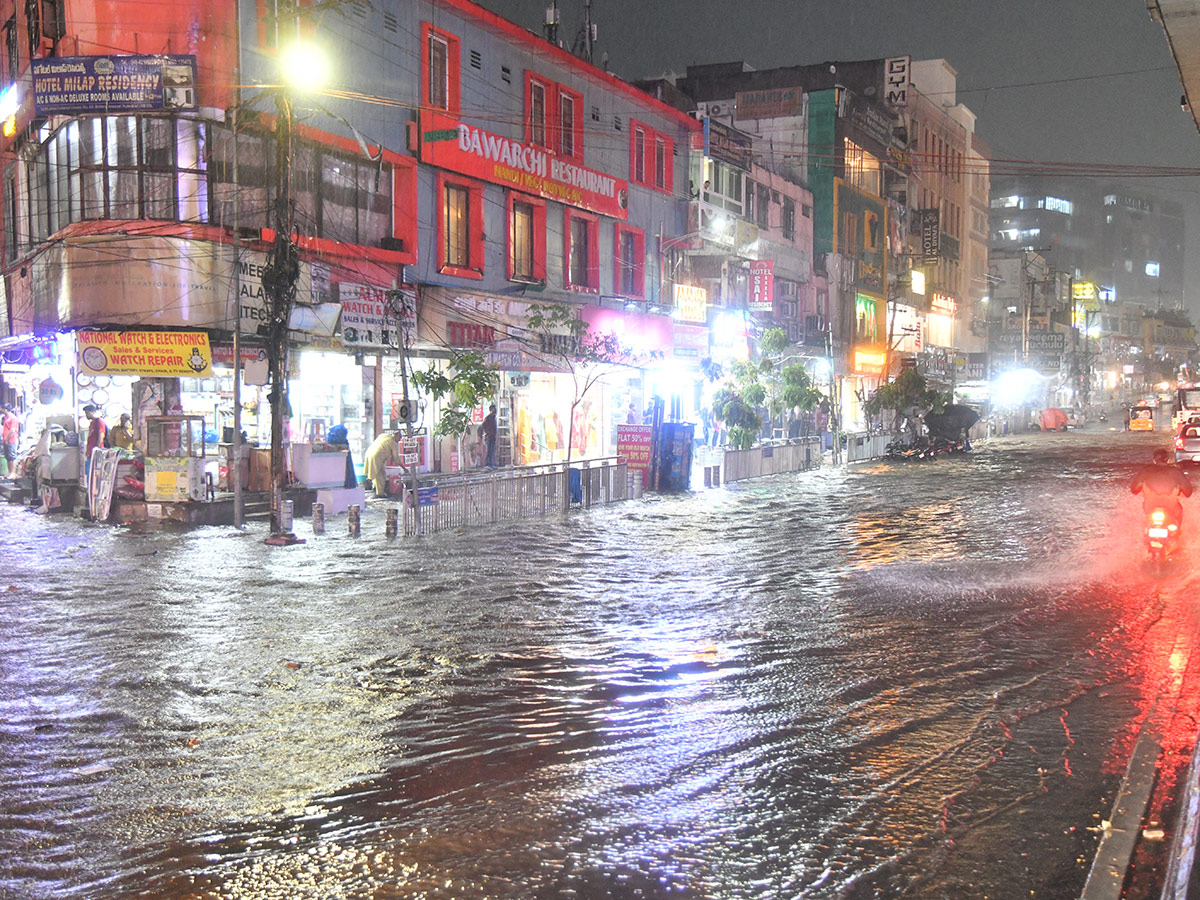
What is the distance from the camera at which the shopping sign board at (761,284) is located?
152ft

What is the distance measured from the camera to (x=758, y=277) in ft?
153

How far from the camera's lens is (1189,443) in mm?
34062

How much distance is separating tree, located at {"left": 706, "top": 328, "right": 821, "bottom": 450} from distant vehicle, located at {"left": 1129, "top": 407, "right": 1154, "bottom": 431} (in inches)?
1566

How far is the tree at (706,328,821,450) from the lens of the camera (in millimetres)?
33500

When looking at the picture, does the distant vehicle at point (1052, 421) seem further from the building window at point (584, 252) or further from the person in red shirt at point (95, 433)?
the person in red shirt at point (95, 433)

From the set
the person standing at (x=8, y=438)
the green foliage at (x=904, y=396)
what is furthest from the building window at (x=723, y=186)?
the person standing at (x=8, y=438)

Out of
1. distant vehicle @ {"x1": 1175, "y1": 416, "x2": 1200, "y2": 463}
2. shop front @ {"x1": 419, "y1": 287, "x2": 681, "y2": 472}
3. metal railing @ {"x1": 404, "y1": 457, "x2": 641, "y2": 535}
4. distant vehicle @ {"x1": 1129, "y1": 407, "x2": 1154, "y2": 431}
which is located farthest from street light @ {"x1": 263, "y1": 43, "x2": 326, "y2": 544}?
distant vehicle @ {"x1": 1129, "y1": 407, "x2": 1154, "y2": 431}

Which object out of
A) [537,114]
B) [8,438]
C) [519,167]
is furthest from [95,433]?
[537,114]

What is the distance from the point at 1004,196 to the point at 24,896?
17138cm

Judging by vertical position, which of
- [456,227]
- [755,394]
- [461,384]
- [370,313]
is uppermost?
[456,227]

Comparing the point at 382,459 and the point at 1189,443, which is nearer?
the point at 382,459

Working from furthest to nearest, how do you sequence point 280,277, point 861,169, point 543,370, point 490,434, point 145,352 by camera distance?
point 861,169 → point 543,370 → point 490,434 → point 145,352 → point 280,277

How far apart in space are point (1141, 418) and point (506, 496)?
215 feet

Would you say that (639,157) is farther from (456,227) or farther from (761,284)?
(456,227)
